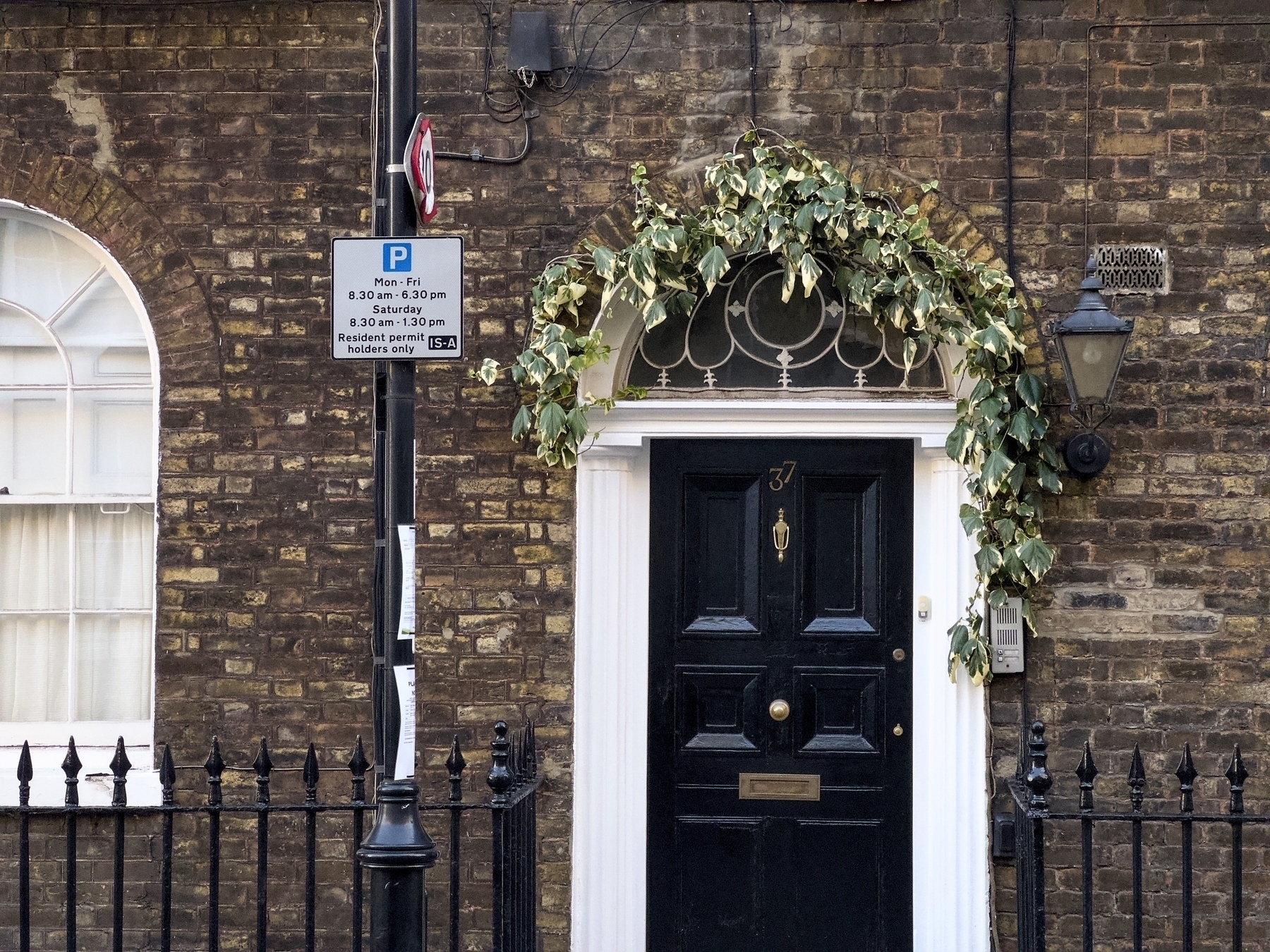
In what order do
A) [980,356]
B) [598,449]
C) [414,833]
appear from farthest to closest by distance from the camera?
[598,449] < [980,356] < [414,833]

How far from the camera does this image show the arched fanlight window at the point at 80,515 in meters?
6.00

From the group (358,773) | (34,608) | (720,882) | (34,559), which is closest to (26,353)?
(34,559)

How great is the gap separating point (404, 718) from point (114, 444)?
Result: 2.74m

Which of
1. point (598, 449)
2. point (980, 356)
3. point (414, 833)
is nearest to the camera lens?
point (414, 833)

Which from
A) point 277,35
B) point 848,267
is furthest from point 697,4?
point 277,35

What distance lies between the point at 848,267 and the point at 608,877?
2.75 m

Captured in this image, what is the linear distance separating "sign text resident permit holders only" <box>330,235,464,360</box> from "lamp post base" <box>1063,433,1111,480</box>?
2780 millimetres

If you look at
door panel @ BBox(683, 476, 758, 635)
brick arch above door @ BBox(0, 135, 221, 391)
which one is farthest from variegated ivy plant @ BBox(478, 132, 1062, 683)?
brick arch above door @ BBox(0, 135, 221, 391)

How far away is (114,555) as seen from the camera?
6.03 metres

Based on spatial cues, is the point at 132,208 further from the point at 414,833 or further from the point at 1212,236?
the point at 1212,236

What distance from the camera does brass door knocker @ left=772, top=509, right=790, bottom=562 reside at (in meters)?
5.94

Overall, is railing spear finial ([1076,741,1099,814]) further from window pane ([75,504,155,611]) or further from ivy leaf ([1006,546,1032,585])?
window pane ([75,504,155,611])

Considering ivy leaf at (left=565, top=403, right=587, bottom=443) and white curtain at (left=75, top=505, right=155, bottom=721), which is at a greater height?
ivy leaf at (left=565, top=403, right=587, bottom=443)

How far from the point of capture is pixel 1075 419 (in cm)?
568
